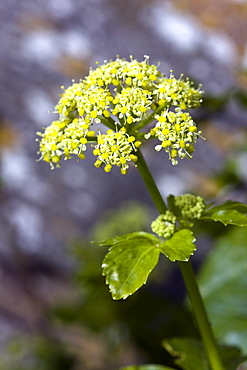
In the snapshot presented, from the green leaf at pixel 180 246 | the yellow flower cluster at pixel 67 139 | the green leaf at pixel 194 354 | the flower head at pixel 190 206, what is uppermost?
the yellow flower cluster at pixel 67 139

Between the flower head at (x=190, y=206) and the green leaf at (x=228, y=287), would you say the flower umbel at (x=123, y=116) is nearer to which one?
the flower head at (x=190, y=206)

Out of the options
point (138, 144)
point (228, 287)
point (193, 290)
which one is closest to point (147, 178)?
point (138, 144)

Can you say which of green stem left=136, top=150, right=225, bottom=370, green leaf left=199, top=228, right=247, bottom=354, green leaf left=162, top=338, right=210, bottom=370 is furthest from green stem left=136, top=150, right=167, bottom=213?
green leaf left=199, top=228, right=247, bottom=354

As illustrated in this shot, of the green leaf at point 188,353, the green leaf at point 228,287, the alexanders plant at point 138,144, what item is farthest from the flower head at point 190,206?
the green leaf at point 228,287

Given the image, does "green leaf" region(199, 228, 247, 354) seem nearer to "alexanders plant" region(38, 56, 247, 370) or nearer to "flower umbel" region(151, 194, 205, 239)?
"alexanders plant" region(38, 56, 247, 370)

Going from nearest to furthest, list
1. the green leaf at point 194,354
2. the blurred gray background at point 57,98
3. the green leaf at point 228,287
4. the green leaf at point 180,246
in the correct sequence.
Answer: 1. the green leaf at point 180,246
2. the green leaf at point 194,354
3. the green leaf at point 228,287
4. the blurred gray background at point 57,98

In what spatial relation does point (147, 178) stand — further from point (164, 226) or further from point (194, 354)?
point (194, 354)

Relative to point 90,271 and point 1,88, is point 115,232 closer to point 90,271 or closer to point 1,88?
point 90,271

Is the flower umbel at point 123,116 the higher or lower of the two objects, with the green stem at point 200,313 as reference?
higher
